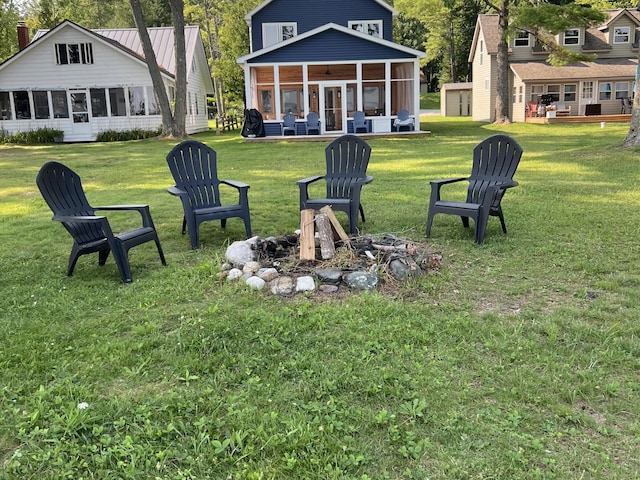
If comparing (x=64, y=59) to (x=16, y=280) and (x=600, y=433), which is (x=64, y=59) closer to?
(x=16, y=280)

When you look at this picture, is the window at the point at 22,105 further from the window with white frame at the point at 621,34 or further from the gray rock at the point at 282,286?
the window with white frame at the point at 621,34

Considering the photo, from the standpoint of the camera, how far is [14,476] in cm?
217

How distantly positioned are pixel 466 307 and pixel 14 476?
108 inches

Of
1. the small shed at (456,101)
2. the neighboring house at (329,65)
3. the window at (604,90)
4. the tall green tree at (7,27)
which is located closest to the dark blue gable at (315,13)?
the neighboring house at (329,65)

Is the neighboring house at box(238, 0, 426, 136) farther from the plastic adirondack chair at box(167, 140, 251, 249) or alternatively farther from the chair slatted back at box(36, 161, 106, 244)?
the chair slatted back at box(36, 161, 106, 244)

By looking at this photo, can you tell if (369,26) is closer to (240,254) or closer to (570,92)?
(570,92)

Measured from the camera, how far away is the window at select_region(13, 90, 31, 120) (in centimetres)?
2319

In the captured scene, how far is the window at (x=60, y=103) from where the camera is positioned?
23.3 meters

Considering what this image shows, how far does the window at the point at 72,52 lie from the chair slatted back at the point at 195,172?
20.0 meters

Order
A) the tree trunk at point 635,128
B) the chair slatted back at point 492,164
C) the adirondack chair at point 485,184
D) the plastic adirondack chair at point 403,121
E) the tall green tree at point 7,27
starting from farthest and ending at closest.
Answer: the tall green tree at point 7,27 → the plastic adirondack chair at point 403,121 → the tree trunk at point 635,128 → the chair slatted back at point 492,164 → the adirondack chair at point 485,184

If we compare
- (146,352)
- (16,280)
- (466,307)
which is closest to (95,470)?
(146,352)

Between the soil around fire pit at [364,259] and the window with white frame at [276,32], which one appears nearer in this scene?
the soil around fire pit at [364,259]

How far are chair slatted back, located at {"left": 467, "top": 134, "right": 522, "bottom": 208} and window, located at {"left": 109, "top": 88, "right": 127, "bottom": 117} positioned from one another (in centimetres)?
2063

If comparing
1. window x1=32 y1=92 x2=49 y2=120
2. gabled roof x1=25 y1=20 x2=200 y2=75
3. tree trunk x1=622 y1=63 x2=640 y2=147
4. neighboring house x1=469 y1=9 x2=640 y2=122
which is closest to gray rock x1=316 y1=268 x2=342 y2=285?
tree trunk x1=622 y1=63 x2=640 y2=147
